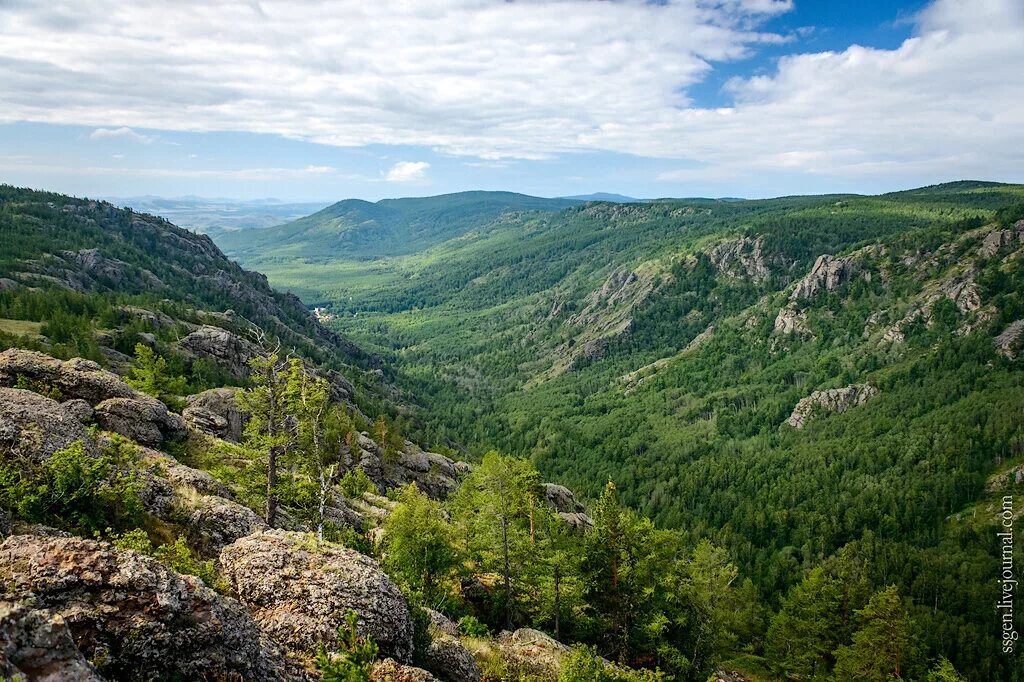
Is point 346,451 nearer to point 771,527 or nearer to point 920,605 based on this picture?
point 920,605

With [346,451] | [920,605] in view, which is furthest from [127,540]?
[920,605]

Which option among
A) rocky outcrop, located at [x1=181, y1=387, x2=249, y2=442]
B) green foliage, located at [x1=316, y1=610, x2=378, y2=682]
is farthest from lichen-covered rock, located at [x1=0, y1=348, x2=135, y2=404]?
green foliage, located at [x1=316, y1=610, x2=378, y2=682]

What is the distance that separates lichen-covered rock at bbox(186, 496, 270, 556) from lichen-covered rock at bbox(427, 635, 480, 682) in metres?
10.8

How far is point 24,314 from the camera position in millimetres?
111000

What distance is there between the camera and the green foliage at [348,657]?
Answer: 53.2ft

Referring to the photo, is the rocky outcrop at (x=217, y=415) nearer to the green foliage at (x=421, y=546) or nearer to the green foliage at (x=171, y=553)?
the green foliage at (x=421, y=546)

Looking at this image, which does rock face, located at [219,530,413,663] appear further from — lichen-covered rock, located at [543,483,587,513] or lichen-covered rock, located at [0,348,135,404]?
lichen-covered rock, located at [543,483,587,513]

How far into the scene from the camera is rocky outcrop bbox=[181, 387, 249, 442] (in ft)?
194

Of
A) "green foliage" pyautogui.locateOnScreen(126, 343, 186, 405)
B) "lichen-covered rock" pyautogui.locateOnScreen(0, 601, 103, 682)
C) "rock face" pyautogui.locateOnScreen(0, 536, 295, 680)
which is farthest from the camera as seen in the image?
"green foliage" pyautogui.locateOnScreen(126, 343, 186, 405)

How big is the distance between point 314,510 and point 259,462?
521 centimetres

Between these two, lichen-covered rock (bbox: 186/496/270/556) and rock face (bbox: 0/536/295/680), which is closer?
rock face (bbox: 0/536/295/680)

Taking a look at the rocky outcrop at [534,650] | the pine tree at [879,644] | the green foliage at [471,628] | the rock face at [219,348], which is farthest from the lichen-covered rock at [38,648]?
the rock face at [219,348]

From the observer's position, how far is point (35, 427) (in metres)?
23.8

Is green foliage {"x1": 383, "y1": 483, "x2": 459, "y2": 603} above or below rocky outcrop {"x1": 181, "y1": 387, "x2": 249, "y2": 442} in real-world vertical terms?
below
